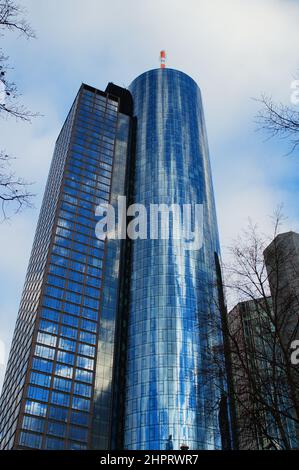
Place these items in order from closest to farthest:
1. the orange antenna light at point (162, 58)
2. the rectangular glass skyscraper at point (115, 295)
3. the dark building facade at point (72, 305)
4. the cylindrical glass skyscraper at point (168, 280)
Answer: the dark building facade at point (72, 305) < the rectangular glass skyscraper at point (115, 295) < the cylindrical glass skyscraper at point (168, 280) < the orange antenna light at point (162, 58)

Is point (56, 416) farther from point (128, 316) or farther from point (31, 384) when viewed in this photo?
point (128, 316)

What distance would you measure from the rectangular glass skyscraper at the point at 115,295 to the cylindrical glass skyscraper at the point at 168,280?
12.1 inches

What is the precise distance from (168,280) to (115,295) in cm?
1595

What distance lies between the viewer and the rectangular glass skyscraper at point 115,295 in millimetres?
105750

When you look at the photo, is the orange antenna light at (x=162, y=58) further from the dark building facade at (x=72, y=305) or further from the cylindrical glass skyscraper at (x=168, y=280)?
the dark building facade at (x=72, y=305)

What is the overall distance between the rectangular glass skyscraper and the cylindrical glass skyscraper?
0.31 meters

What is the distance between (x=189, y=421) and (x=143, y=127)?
98937 mm

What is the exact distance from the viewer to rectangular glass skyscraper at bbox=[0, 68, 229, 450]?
10575cm

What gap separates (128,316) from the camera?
128625 millimetres

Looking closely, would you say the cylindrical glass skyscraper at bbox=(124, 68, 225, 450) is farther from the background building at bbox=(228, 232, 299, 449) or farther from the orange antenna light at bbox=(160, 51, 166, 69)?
the background building at bbox=(228, 232, 299, 449)

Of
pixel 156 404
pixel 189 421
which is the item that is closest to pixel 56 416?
pixel 156 404

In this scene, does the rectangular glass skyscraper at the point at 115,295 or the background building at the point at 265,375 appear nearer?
the background building at the point at 265,375

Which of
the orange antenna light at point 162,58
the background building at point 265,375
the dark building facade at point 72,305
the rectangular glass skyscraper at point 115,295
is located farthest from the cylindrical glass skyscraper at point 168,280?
the background building at point 265,375
